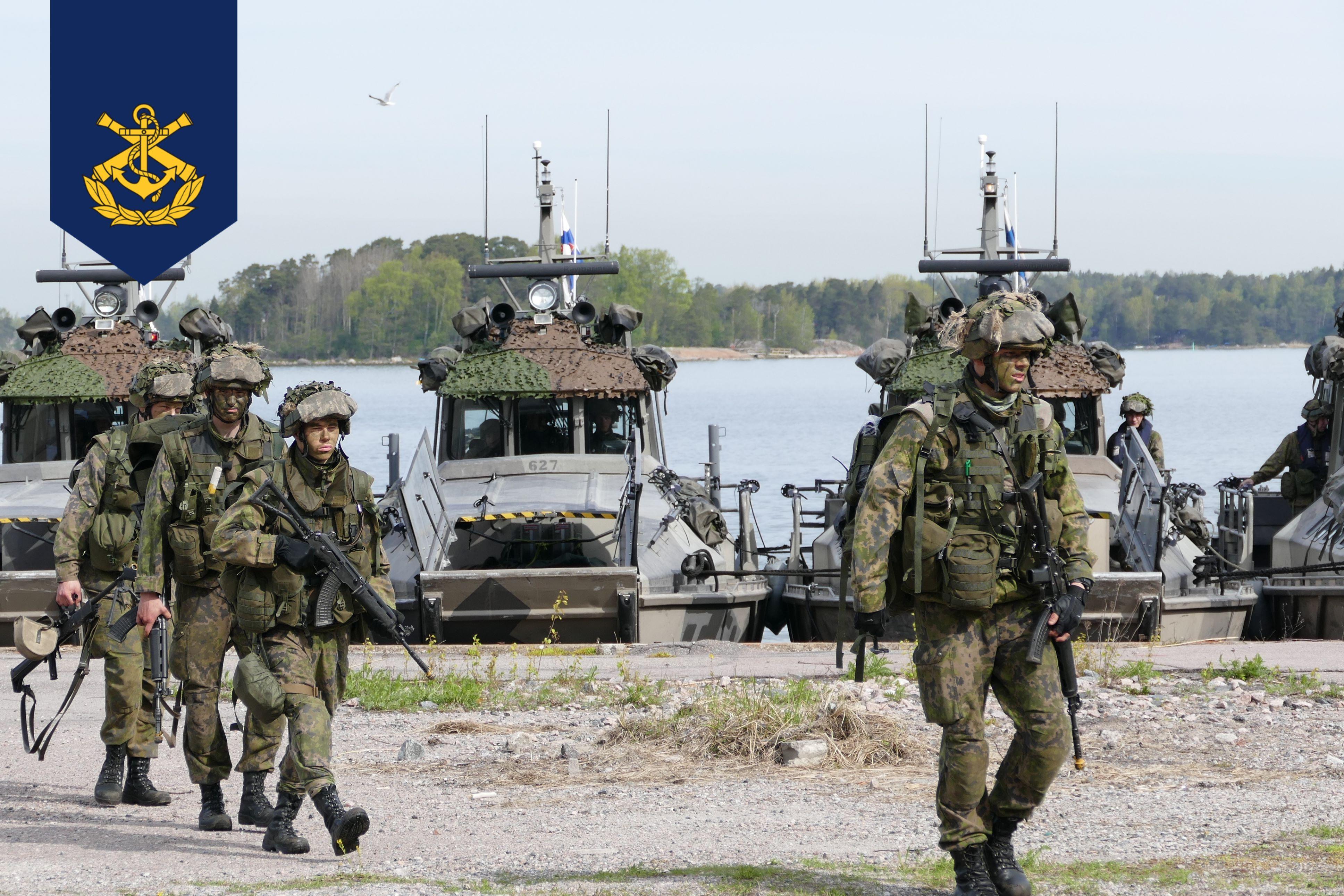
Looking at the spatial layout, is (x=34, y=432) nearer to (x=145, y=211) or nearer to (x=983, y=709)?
(x=145, y=211)

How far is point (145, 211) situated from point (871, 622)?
11.8 meters

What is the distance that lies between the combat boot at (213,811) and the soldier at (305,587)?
347 mm

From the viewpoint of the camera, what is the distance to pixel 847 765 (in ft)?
24.8

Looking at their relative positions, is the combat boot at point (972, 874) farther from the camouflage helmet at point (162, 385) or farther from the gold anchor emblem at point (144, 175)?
the gold anchor emblem at point (144, 175)

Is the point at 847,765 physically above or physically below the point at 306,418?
below

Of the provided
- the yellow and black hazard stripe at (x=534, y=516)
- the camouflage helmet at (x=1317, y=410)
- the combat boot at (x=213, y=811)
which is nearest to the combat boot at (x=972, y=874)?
the combat boot at (x=213, y=811)

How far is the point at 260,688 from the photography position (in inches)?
241

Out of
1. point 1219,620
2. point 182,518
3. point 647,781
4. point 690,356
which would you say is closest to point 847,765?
point 647,781

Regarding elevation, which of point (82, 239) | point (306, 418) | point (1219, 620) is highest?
point (82, 239)

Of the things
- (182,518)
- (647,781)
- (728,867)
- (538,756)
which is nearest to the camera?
(728,867)

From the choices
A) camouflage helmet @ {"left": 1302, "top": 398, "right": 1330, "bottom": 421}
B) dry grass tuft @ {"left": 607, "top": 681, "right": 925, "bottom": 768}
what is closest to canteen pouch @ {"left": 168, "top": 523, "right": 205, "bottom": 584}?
dry grass tuft @ {"left": 607, "top": 681, "right": 925, "bottom": 768}

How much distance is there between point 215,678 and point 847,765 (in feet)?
→ 8.93

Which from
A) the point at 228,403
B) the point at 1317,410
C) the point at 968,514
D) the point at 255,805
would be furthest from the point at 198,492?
the point at 1317,410

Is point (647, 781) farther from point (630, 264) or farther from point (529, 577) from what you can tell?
point (630, 264)
